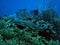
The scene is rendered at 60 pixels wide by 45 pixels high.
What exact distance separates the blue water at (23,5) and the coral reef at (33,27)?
0.49 ft

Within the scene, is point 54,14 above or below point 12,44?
above

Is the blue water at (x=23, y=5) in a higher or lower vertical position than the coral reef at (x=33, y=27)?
higher

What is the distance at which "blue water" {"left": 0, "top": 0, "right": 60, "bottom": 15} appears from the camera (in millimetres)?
4910

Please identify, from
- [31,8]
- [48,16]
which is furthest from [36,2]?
[48,16]

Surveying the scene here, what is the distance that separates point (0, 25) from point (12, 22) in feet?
1.51

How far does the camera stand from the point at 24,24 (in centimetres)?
448

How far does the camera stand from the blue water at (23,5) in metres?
4.91

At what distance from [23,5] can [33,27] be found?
0.84 metres

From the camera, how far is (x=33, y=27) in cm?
449

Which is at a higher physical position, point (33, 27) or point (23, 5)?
point (23, 5)

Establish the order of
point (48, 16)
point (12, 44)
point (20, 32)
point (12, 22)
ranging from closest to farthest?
point (12, 44)
point (20, 32)
point (12, 22)
point (48, 16)

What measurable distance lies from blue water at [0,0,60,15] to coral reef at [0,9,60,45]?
149mm

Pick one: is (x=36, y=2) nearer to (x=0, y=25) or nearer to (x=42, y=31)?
(x=42, y=31)

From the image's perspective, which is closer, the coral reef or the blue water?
the coral reef
